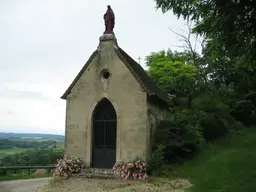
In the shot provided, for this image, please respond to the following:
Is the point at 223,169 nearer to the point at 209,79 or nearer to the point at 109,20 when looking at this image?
the point at 109,20

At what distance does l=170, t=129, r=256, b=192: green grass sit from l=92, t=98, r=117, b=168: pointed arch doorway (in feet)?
11.2

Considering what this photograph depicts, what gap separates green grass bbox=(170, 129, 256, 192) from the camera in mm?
10122

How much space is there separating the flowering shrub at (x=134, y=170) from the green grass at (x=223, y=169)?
129cm

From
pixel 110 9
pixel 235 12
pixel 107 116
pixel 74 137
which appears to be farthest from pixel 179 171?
pixel 110 9

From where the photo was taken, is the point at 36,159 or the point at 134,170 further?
the point at 36,159

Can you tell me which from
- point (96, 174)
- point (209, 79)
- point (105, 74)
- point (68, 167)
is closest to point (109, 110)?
point (105, 74)

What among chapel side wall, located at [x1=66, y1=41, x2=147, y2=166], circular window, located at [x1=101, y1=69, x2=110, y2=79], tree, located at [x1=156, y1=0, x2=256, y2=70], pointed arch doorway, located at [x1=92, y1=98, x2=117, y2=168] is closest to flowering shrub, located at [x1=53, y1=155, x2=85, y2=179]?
chapel side wall, located at [x1=66, y1=41, x2=147, y2=166]

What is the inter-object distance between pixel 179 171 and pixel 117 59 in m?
6.41

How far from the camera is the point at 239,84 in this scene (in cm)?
2631

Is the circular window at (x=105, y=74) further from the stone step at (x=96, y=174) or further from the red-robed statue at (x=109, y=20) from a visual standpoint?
the stone step at (x=96, y=174)

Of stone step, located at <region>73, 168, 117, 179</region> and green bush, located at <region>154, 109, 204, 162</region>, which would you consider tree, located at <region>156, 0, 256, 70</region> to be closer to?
green bush, located at <region>154, 109, 204, 162</region>

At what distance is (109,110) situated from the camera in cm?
A: 1557

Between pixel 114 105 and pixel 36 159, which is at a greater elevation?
pixel 114 105

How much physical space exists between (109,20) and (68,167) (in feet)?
27.0
